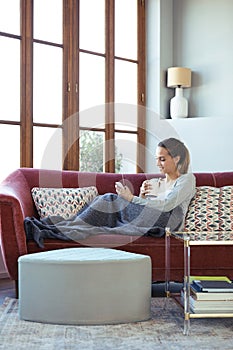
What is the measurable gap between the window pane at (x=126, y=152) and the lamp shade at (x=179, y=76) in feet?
2.01

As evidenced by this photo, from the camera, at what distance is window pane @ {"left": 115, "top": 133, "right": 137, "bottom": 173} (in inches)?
221

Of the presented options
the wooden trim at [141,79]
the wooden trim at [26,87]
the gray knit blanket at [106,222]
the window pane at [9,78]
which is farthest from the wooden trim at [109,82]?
the gray knit blanket at [106,222]

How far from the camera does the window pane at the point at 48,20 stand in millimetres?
4949

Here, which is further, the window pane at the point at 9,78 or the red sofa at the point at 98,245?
the window pane at the point at 9,78

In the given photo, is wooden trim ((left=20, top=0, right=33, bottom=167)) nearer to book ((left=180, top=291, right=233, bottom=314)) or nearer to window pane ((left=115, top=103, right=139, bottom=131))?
window pane ((left=115, top=103, right=139, bottom=131))

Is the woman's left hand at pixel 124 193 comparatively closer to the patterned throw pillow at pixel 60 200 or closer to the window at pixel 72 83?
the patterned throw pillow at pixel 60 200

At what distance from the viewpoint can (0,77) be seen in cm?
467

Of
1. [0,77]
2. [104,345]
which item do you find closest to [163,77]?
[0,77]

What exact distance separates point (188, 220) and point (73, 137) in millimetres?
1508

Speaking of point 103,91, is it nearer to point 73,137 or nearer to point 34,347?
point 73,137

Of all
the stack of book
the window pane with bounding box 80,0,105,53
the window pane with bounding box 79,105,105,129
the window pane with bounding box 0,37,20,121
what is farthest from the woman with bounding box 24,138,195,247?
the window pane with bounding box 80,0,105,53

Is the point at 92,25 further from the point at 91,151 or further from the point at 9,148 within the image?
the point at 9,148

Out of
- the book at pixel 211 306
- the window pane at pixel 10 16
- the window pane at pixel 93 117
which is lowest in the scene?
the book at pixel 211 306

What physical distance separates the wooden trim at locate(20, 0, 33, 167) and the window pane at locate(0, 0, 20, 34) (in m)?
0.04
